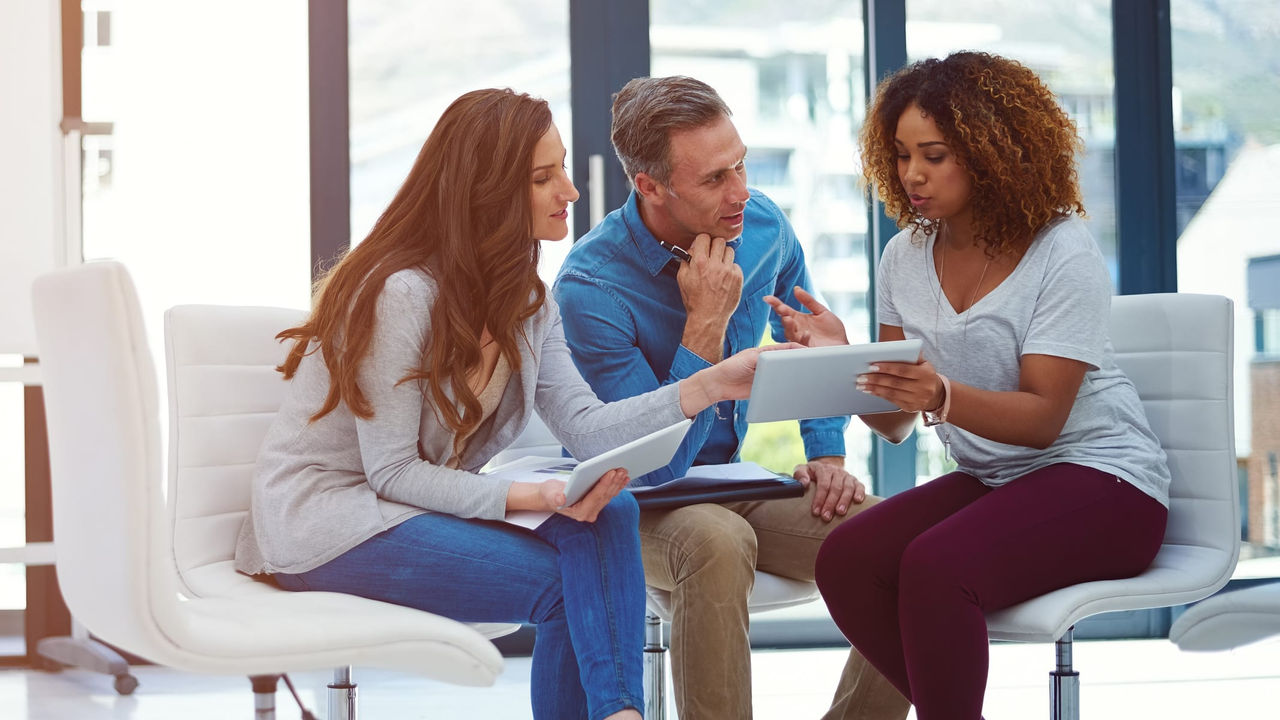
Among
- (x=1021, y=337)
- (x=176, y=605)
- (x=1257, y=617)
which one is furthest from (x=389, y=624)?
(x=1257, y=617)

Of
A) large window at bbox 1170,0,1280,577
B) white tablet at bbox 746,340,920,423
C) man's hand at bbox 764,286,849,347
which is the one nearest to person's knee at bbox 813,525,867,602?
white tablet at bbox 746,340,920,423

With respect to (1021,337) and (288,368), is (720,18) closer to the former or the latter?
(1021,337)

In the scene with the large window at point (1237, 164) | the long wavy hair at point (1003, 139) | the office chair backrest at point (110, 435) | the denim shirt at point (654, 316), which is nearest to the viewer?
the office chair backrest at point (110, 435)

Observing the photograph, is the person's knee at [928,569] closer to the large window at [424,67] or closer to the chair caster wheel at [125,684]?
the large window at [424,67]

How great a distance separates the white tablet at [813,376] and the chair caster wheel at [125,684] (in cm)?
189

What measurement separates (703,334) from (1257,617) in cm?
86

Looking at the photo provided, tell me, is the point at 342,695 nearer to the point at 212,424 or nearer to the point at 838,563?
the point at 212,424

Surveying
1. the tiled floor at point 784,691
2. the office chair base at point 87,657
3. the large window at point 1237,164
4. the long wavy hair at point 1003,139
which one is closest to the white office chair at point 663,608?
the long wavy hair at point 1003,139

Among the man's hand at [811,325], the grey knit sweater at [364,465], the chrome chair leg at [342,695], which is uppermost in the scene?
the man's hand at [811,325]

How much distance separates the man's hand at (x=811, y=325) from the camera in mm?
1772

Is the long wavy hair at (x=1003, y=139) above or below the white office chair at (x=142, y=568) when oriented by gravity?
above

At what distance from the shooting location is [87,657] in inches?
105

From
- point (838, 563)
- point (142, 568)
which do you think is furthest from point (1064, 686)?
point (142, 568)

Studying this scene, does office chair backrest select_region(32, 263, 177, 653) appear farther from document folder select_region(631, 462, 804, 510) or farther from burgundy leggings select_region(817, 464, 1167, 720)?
burgundy leggings select_region(817, 464, 1167, 720)
